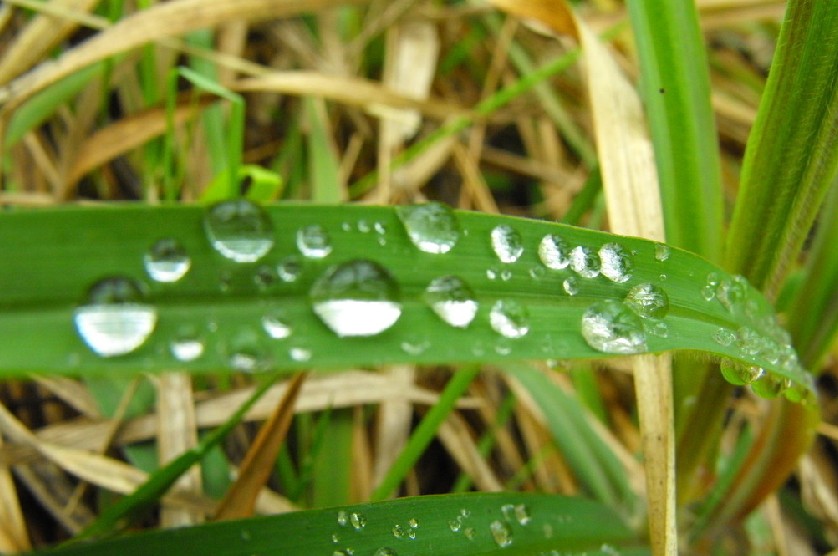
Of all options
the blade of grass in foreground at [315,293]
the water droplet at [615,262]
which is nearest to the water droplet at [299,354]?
the blade of grass in foreground at [315,293]

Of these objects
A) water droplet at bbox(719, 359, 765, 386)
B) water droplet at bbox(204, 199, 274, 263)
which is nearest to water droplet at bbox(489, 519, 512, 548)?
water droplet at bbox(719, 359, 765, 386)

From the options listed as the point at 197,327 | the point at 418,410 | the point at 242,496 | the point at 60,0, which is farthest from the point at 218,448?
the point at 60,0

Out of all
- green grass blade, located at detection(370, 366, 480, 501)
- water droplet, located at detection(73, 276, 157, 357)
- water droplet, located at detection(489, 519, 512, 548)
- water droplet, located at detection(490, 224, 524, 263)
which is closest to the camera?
water droplet, located at detection(73, 276, 157, 357)

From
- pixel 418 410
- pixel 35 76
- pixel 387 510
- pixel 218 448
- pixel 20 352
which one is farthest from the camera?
pixel 418 410

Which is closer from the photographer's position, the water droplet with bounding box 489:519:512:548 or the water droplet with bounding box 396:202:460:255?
the water droplet with bounding box 396:202:460:255

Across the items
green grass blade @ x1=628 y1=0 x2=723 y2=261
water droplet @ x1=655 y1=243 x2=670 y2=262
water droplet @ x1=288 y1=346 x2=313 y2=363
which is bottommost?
water droplet @ x1=288 y1=346 x2=313 y2=363

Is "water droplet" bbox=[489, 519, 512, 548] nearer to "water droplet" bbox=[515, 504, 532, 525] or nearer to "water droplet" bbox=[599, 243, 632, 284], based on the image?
"water droplet" bbox=[515, 504, 532, 525]

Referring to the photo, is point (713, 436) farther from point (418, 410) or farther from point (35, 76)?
point (35, 76)
